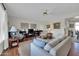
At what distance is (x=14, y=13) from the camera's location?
1.85 meters

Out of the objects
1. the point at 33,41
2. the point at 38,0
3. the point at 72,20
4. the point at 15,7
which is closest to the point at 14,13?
→ the point at 15,7

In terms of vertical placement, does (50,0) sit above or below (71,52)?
above

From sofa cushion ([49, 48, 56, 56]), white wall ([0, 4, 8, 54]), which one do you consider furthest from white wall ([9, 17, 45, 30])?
sofa cushion ([49, 48, 56, 56])

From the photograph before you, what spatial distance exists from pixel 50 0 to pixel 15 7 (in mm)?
620

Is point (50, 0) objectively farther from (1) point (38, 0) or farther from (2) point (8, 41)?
(2) point (8, 41)

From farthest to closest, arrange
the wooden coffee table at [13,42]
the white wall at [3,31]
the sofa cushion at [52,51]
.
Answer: the wooden coffee table at [13,42] → the white wall at [3,31] → the sofa cushion at [52,51]

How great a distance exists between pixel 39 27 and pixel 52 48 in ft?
1.52

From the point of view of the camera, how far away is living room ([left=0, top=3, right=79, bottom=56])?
1.82m

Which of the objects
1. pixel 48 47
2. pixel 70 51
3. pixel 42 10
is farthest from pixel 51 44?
pixel 42 10

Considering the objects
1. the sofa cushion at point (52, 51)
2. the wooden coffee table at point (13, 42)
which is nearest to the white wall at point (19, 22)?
the wooden coffee table at point (13, 42)

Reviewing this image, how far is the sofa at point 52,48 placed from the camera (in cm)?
178

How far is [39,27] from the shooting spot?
1.98m

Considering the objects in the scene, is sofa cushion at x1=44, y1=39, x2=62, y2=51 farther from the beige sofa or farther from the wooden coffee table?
the wooden coffee table

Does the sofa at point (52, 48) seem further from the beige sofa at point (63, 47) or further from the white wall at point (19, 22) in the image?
the white wall at point (19, 22)
